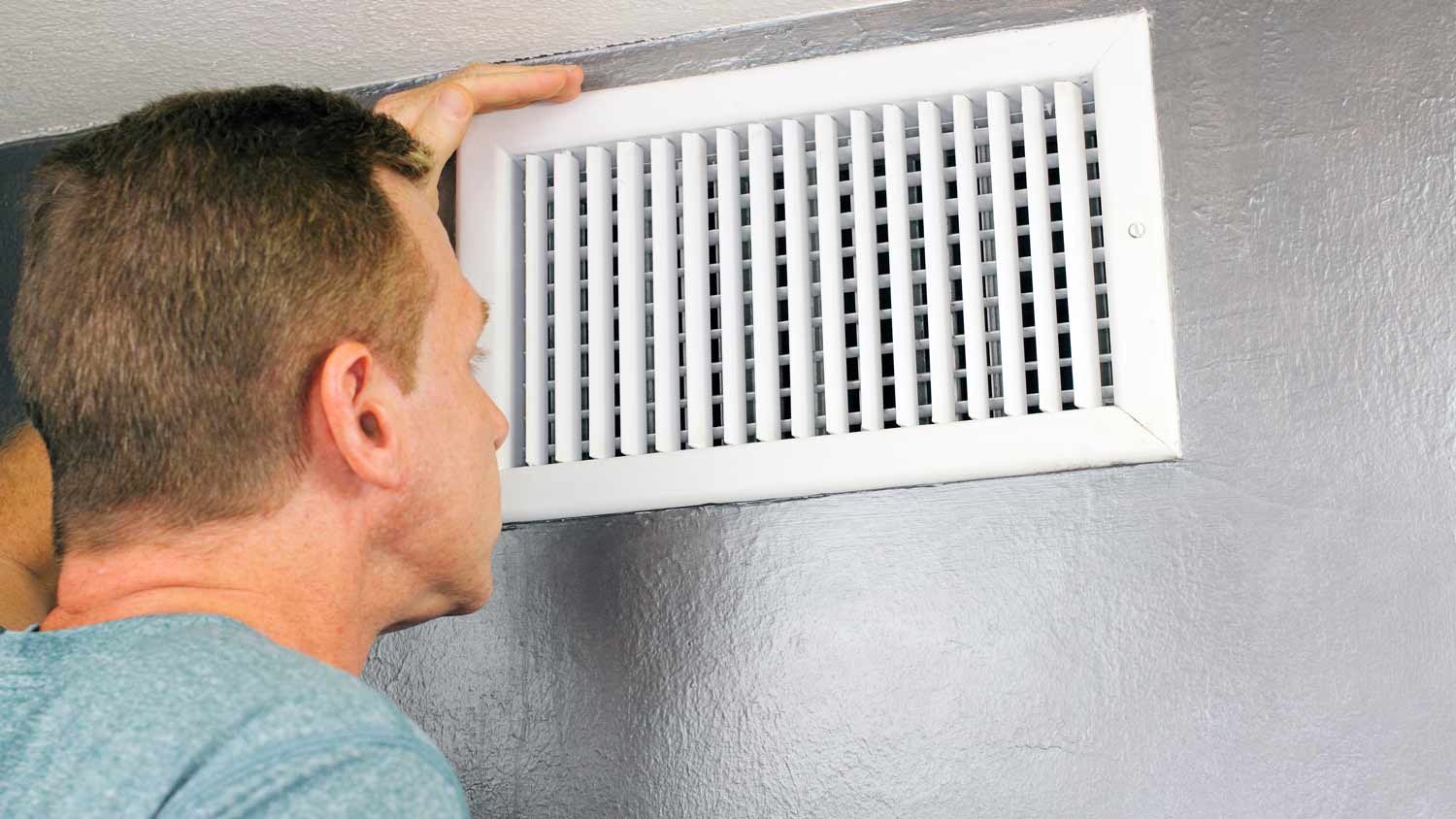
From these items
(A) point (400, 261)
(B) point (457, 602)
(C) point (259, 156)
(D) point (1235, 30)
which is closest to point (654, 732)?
(B) point (457, 602)

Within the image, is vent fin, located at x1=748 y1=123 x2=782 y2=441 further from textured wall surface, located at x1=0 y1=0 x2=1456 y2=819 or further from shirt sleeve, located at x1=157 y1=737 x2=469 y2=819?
shirt sleeve, located at x1=157 y1=737 x2=469 y2=819

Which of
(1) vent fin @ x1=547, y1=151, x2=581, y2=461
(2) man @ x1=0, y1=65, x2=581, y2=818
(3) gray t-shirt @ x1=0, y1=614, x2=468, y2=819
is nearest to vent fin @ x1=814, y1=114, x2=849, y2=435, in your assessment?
(1) vent fin @ x1=547, y1=151, x2=581, y2=461

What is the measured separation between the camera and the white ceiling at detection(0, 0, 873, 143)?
4.51ft

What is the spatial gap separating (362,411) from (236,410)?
8 cm

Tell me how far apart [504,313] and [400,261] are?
0.42m

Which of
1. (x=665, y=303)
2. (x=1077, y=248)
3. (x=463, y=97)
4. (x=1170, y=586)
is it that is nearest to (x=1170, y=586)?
(x=1170, y=586)

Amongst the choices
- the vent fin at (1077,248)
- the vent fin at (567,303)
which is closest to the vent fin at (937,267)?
the vent fin at (1077,248)

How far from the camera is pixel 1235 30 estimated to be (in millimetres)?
1308

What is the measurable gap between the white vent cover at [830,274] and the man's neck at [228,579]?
44 cm

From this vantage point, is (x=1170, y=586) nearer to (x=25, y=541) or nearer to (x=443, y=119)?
(x=443, y=119)

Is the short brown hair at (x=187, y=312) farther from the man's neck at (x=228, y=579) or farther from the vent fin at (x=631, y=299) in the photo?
the vent fin at (x=631, y=299)

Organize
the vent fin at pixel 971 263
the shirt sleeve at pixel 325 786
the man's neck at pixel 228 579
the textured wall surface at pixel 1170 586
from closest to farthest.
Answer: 1. the shirt sleeve at pixel 325 786
2. the man's neck at pixel 228 579
3. the textured wall surface at pixel 1170 586
4. the vent fin at pixel 971 263

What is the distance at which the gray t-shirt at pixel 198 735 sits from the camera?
677 millimetres

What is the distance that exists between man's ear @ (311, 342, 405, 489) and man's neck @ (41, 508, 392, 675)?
1.8 inches
